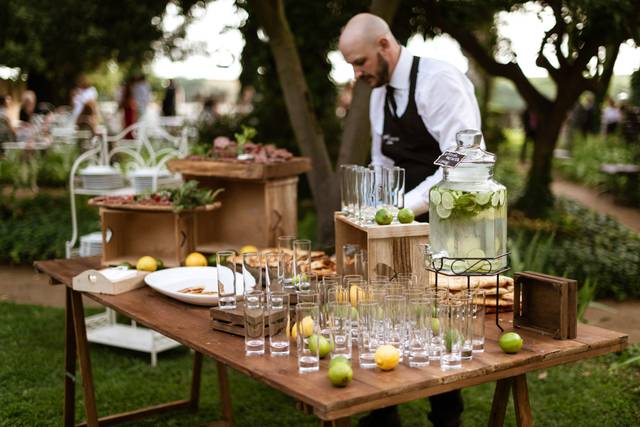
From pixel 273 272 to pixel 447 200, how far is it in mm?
815

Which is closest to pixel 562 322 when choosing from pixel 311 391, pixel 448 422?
pixel 311 391

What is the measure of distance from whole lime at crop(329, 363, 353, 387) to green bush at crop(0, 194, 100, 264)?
21.1ft

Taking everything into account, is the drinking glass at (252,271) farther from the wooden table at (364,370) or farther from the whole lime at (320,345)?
the whole lime at (320,345)

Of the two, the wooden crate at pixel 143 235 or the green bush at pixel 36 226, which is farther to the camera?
the green bush at pixel 36 226

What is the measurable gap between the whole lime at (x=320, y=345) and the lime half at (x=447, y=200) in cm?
53

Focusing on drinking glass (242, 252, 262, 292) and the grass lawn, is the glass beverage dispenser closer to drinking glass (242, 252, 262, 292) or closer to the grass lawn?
drinking glass (242, 252, 262, 292)

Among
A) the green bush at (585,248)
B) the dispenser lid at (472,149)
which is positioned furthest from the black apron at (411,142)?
the green bush at (585,248)

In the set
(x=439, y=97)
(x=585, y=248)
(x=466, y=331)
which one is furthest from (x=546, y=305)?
(x=585, y=248)

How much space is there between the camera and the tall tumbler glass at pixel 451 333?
88.9 inches

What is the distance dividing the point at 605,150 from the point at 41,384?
47.6 ft

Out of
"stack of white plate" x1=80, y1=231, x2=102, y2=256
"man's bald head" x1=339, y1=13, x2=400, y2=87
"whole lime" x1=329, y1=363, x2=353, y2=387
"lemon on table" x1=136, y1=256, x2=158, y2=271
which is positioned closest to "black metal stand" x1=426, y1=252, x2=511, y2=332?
"whole lime" x1=329, y1=363, x2=353, y2=387

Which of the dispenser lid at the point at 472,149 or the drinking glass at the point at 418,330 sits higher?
the dispenser lid at the point at 472,149

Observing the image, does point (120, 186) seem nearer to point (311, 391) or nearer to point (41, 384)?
point (41, 384)

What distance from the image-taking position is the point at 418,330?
7.64 feet
